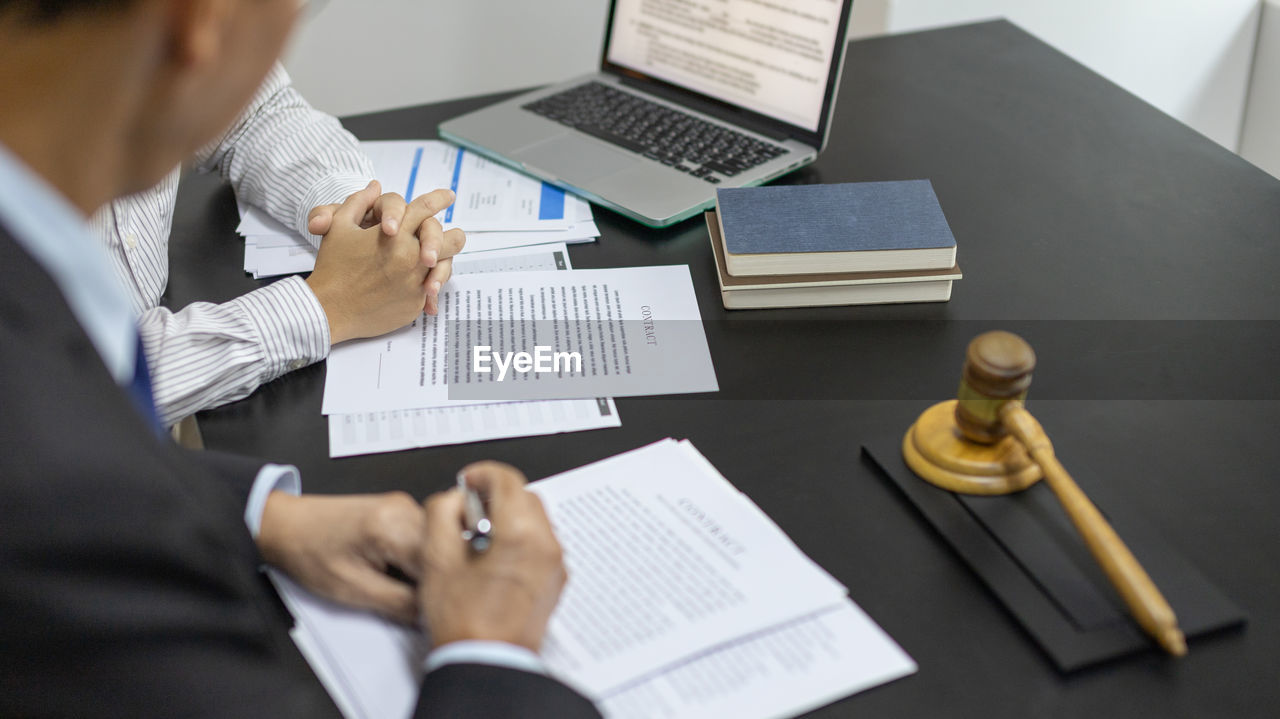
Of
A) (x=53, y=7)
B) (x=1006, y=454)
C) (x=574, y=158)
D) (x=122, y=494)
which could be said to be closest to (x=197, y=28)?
(x=53, y=7)

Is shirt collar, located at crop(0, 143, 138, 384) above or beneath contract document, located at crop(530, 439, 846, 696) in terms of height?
above

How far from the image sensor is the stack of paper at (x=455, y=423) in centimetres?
86

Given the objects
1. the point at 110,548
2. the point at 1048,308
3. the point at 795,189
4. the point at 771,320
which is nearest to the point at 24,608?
the point at 110,548

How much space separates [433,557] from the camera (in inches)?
25.6

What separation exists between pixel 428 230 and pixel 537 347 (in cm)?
19

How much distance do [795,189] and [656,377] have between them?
0.30 meters

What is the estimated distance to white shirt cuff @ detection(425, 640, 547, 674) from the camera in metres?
0.60

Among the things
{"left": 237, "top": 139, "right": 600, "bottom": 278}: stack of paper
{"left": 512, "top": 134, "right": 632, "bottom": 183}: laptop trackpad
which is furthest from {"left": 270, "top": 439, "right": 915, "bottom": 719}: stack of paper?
{"left": 512, "top": 134, "right": 632, "bottom": 183}: laptop trackpad

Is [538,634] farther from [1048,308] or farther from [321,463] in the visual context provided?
[1048,308]

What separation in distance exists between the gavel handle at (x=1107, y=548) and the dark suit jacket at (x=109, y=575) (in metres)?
0.36

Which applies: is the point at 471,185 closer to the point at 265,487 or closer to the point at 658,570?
the point at 265,487

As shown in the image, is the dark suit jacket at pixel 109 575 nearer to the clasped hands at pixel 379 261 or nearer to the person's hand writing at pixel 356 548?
the person's hand writing at pixel 356 548

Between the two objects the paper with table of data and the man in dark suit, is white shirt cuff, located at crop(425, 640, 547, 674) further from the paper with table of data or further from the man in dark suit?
the paper with table of data

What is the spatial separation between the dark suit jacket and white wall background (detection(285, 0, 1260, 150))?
2235 mm
